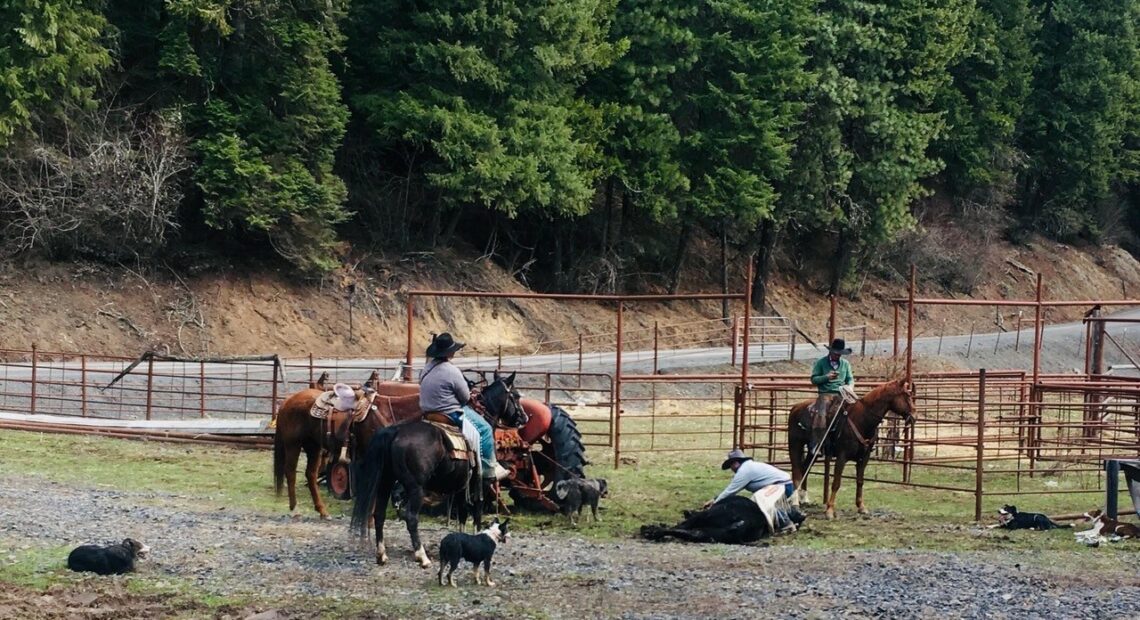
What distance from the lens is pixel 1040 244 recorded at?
208 ft

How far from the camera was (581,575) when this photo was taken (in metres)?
11.1

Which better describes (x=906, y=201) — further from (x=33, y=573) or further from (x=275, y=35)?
(x=33, y=573)

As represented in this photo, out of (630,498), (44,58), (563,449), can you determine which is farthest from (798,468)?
(44,58)

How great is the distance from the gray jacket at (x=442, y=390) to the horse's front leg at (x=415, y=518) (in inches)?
40.9

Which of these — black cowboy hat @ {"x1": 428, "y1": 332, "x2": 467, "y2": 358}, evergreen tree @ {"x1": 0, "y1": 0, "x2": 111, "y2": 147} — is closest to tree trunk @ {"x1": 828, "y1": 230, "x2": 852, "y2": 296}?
evergreen tree @ {"x1": 0, "y1": 0, "x2": 111, "y2": 147}

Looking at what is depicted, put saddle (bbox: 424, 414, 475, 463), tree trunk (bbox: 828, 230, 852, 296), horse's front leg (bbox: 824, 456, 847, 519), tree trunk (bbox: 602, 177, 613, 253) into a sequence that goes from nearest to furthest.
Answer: saddle (bbox: 424, 414, 475, 463)
horse's front leg (bbox: 824, 456, 847, 519)
tree trunk (bbox: 602, 177, 613, 253)
tree trunk (bbox: 828, 230, 852, 296)

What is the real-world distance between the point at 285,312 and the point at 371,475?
79.6ft

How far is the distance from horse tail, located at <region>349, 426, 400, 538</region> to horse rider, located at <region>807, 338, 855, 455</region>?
636 centimetres

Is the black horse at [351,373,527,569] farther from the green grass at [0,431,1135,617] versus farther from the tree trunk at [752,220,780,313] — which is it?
the tree trunk at [752,220,780,313]

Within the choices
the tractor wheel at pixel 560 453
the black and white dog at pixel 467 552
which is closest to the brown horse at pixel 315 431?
the tractor wheel at pixel 560 453

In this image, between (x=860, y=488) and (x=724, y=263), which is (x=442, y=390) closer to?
(x=860, y=488)

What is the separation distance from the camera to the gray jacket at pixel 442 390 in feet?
41.1

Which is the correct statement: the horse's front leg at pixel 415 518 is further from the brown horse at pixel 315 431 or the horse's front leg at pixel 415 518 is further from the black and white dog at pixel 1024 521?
the black and white dog at pixel 1024 521

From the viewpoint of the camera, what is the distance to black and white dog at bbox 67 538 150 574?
10516 millimetres
